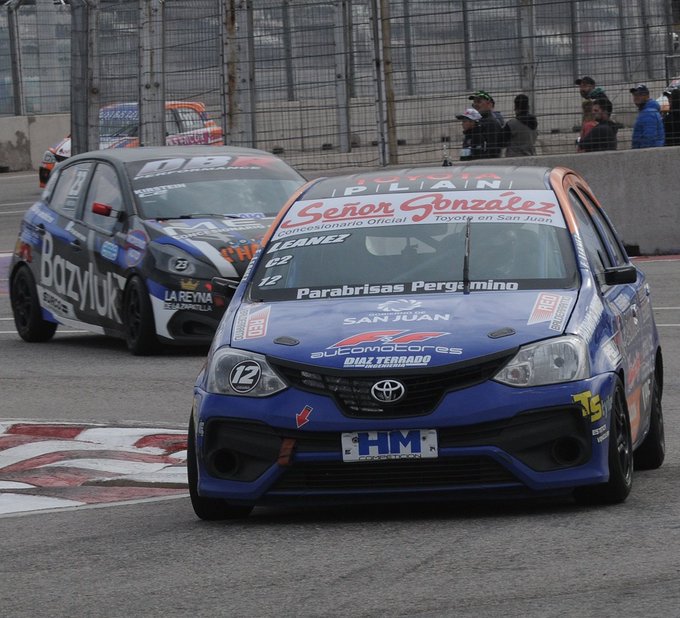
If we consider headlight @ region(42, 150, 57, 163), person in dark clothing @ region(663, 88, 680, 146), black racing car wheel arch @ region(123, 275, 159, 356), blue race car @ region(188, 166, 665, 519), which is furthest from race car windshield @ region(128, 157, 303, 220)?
headlight @ region(42, 150, 57, 163)

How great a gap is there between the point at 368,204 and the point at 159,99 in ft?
43.1

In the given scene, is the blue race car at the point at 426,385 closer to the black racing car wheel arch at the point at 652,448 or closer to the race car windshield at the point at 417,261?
the race car windshield at the point at 417,261

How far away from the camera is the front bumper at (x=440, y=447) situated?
249 inches

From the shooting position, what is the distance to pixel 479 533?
6188 millimetres

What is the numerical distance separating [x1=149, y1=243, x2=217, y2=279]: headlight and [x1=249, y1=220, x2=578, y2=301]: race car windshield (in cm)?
462

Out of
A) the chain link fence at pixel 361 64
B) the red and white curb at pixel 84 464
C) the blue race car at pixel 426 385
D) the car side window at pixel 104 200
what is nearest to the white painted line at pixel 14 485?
the red and white curb at pixel 84 464

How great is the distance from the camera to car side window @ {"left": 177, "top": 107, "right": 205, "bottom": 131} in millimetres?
21047

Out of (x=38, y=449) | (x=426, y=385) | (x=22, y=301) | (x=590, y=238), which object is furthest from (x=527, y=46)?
(x=426, y=385)

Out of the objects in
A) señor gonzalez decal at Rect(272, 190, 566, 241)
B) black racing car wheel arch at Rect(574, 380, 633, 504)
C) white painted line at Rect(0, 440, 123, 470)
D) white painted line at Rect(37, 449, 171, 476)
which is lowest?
white painted line at Rect(37, 449, 171, 476)

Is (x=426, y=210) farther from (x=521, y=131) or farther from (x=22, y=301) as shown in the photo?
(x=521, y=131)

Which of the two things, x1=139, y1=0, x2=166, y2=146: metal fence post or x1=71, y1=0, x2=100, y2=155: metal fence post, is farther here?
x1=71, y1=0, x2=100, y2=155: metal fence post

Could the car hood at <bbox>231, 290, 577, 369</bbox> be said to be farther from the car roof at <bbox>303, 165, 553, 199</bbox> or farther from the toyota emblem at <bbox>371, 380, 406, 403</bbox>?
the car roof at <bbox>303, 165, 553, 199</bbox>

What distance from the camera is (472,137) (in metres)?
18.8

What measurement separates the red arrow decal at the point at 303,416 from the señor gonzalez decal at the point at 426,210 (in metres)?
1.50
